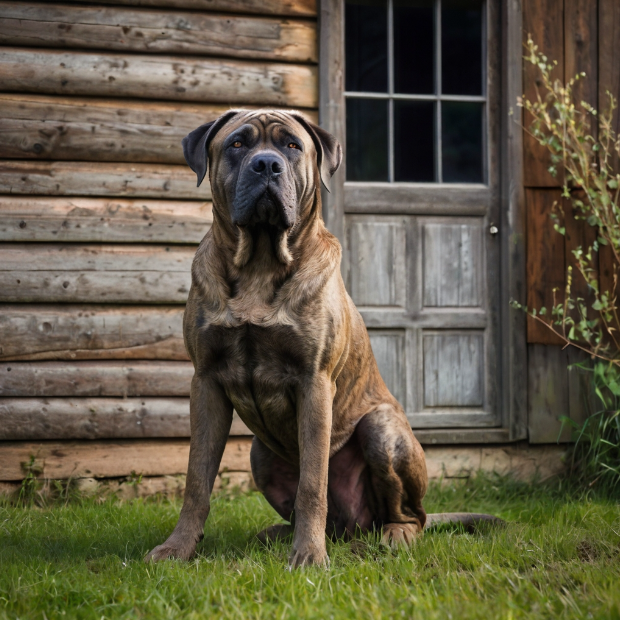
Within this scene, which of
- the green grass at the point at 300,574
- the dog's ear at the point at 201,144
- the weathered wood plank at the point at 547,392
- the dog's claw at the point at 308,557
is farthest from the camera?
the weathered wood plank at the point at 547,392

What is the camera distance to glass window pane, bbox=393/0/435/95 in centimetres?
480

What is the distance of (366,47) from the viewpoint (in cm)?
491

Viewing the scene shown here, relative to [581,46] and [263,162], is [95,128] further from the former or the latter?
[581,46]

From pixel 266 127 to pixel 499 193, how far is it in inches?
95.2

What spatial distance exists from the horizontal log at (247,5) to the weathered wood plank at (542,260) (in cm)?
189

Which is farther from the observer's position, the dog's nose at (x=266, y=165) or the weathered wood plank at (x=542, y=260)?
the weathered wood plank at (x=542, y=260)

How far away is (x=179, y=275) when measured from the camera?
4262 mm

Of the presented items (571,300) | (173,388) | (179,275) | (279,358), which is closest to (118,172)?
(179,275)

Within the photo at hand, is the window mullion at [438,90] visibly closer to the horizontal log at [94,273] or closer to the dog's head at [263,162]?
the horizontal log at [94,273]

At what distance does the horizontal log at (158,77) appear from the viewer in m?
4.16

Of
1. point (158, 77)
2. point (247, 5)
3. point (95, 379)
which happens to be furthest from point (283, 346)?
point (247, 5)

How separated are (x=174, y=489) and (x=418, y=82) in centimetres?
322

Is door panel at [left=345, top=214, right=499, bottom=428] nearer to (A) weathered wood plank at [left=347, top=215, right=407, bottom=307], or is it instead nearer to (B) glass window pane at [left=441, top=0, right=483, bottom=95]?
(A) weathered wood plank at [left=347, top=215, right=407, bottom=307]

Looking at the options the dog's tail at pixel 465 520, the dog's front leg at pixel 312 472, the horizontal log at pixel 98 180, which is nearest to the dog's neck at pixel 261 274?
the dog's front leg at pixel 312 472
